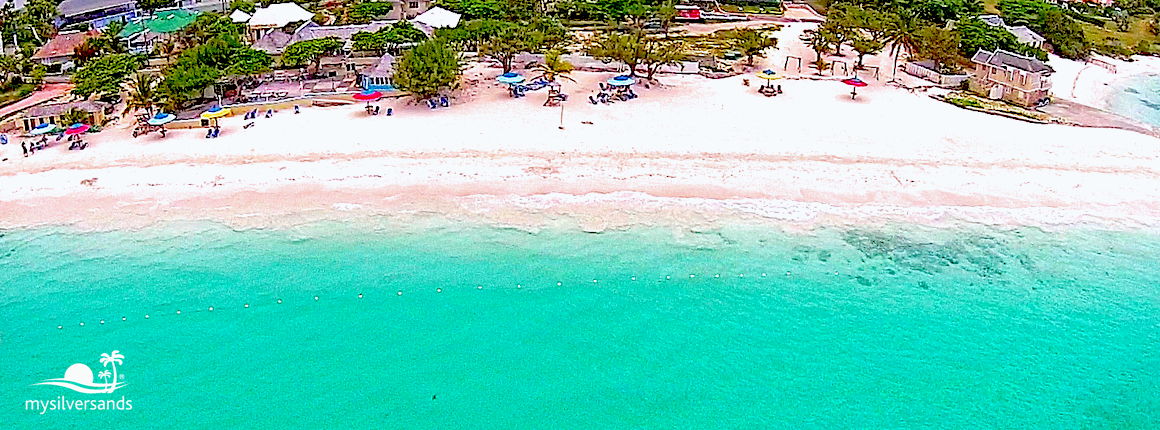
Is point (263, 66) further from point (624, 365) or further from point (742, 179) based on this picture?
point (624, 365)

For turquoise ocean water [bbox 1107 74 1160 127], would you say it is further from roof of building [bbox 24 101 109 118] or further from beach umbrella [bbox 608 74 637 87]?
roof of building [bbox 24 101 109 118]

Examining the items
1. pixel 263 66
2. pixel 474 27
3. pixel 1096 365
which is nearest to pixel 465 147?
pixel 263 66

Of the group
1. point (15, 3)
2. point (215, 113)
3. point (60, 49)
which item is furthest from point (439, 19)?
point (15, 3)

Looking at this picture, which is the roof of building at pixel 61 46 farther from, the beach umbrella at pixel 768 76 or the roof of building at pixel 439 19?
the beach umbrella at pixel 768 76

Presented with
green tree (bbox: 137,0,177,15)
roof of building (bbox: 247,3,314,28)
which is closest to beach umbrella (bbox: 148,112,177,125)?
roof of building (bbox: 247,3,314,28)

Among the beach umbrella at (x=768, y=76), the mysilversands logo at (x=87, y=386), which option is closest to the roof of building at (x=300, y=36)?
the beach umbrella at (x=768, y=76)

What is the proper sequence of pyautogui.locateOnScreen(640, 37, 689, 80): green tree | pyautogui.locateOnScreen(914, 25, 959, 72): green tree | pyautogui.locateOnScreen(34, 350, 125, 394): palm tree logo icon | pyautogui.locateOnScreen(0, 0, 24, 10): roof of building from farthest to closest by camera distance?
pyautogui.locateOnScreen(0, 0, 24, 10): roof of building, pyautogui.locateOnScreen(914, 25, 959, 72): green tree, pyautogui.locateOnScreen(640, 37, 689, 80): green tree, pyautogui.locateOnScreen(34, 350, 125, 394): palm tree logo icon
